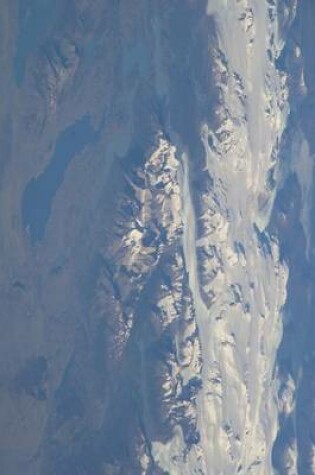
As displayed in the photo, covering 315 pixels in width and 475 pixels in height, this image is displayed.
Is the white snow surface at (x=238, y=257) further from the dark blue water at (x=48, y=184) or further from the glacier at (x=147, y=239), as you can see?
the dark blue water at (x=48, y=184)

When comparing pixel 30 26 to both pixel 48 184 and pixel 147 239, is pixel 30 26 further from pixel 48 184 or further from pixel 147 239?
pixel 147 239

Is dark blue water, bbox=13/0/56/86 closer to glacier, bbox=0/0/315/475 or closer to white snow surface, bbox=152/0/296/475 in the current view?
glacier, bbox=0/0/315/475

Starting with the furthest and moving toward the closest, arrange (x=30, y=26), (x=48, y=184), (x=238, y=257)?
1. (x=238, y=257)
2. (x=48, y=184)
3. (x=30, y=26)

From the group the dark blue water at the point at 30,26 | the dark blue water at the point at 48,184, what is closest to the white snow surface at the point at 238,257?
the dark blue water at the point at 48,184

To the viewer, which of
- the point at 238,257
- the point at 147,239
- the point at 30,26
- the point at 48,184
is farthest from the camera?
the point at 238,257

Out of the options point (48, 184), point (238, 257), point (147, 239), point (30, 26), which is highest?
point (30, 26)

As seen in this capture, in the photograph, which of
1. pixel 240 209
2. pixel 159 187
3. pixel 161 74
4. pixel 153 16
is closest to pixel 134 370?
pixel 159 187

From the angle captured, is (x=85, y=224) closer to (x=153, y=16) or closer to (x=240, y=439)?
(x=153, y=16)

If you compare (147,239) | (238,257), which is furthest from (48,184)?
(238,257)

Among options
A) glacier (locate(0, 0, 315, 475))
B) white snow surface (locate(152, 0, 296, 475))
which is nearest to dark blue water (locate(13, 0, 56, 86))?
glacier (locate(0, 0, 315, 475))
